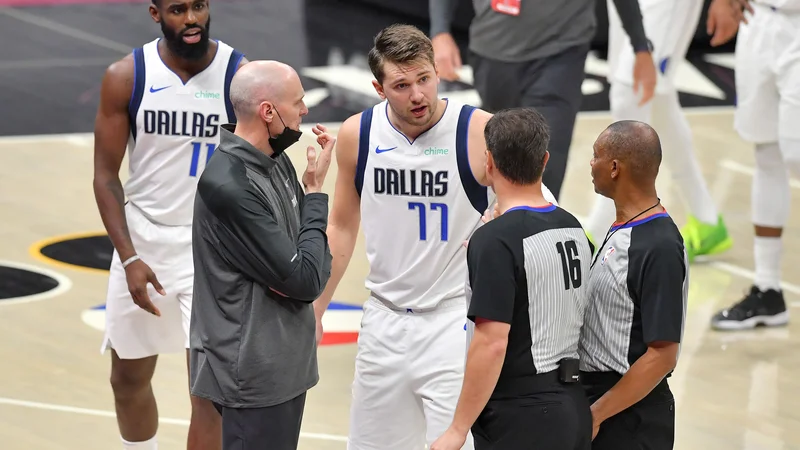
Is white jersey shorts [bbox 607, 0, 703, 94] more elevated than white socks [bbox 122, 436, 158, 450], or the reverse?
white jersey shorts [bbox 607, 0, 703, 94]

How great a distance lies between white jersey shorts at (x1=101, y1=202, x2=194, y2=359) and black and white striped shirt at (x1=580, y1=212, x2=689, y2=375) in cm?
193

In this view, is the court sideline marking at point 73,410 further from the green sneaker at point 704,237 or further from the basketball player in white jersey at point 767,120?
the green sneaker at point 704,237

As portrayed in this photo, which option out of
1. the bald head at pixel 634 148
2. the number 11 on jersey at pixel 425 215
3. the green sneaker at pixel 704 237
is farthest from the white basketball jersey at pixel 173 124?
the green sneaker at pixel 704 237

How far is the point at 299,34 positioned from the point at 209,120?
→ 1008 centimetres

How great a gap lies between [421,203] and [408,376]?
0.59 metres

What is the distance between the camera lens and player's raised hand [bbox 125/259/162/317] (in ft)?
17.3

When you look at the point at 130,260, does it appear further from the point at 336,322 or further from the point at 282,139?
the point at 336,322

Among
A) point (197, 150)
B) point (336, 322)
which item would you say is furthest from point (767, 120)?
point (197, 150)

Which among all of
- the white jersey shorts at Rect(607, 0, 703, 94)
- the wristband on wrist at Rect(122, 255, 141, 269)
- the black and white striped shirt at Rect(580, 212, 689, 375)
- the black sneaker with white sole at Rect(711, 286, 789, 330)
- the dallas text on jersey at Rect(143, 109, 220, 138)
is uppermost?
the white jersey shorts at Rect(607, 0, 703, 94)

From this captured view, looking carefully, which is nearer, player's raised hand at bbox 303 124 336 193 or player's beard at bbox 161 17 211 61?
player's raised hand at bbox 303 124 336 193

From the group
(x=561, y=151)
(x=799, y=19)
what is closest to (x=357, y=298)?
(x=561, y=151)

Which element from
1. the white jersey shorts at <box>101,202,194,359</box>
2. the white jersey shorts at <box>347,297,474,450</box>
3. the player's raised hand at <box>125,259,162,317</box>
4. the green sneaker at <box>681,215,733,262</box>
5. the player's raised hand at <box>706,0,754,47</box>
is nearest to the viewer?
the white jersey shorts at <box>347,297,474,450</box>

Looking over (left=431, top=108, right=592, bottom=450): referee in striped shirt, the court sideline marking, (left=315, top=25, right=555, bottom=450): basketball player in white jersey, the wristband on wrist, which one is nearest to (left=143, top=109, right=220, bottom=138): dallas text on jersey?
the wristband on wrist

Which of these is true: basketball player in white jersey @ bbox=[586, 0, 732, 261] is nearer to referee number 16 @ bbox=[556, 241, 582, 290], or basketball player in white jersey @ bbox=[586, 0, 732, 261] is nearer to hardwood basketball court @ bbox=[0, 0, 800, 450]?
hardwood basketball court @ bbox=[0, 0, 800, 450]
